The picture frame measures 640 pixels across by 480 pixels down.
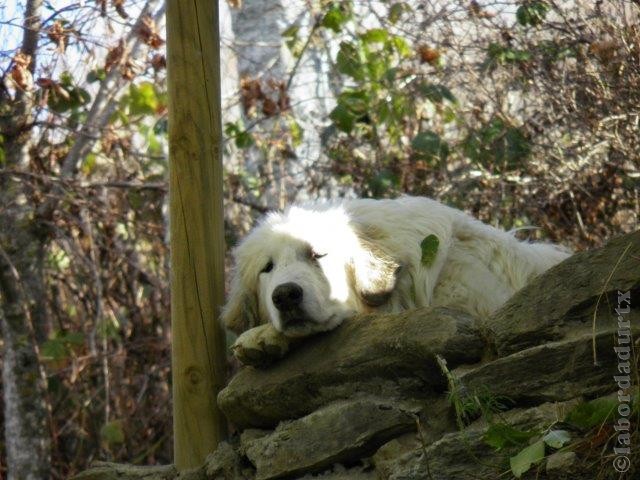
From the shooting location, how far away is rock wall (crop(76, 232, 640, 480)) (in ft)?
11.7

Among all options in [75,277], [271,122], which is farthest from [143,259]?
[271,122]

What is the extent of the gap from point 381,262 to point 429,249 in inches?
10.0

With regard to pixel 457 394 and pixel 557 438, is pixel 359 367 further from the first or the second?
pixel 557 438

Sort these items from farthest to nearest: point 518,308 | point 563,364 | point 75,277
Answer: point 75,277, point 518,308, point 563,364

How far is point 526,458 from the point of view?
342 centimetres

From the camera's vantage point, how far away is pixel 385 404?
4219mm

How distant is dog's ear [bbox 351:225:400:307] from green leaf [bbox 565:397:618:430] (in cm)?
182

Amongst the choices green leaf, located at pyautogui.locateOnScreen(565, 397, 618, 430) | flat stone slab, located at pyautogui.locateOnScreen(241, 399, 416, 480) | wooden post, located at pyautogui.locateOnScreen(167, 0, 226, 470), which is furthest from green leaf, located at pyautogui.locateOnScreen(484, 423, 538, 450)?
wooden post, located at pyautogui.locateOnScreen(167, 0, 226, 470)

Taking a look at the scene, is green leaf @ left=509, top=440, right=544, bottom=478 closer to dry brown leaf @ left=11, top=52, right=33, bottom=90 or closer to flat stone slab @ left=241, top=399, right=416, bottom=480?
flat stone slab @ left=241, top=399, right=416, bottom=480

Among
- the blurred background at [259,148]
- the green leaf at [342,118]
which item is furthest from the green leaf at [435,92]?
the green leaf at [342,118]

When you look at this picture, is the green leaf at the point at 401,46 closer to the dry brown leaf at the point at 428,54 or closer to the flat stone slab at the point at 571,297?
the dry brown leaf at the point at 428,54

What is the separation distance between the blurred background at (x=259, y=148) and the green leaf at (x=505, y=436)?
2.99 m

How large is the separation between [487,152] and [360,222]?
8.00ft

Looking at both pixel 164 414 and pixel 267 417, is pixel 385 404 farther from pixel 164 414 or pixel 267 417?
pixel 164 414
